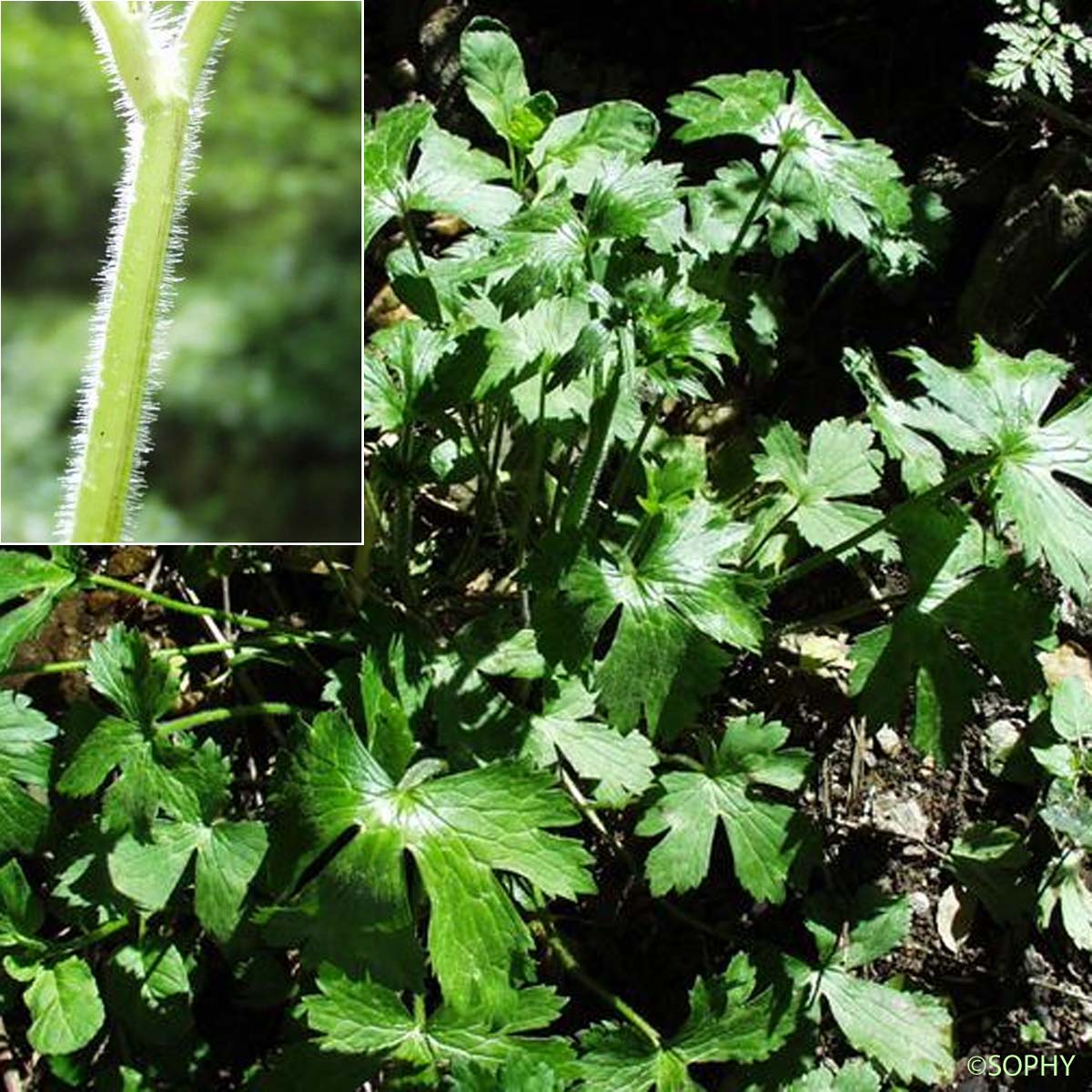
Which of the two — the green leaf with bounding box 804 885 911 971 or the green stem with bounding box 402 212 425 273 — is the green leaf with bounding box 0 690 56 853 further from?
the green leaf with bounding box 804 885 911 971

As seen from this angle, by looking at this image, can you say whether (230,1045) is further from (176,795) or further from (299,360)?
(299,360)

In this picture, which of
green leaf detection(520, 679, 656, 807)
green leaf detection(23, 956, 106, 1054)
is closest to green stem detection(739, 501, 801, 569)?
green leaf detection(520, 679, 656, 807)

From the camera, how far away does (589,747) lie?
1.80m

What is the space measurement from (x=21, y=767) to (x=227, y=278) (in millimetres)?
847

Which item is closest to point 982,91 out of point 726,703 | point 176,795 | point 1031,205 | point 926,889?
point 1031,205

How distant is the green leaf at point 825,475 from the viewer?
1.97 m

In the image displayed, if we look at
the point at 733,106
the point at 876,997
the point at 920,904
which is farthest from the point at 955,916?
the point at 733,106

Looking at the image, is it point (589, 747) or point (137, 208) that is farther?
point (589, 747)

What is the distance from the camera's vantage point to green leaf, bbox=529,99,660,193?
75.3 inches

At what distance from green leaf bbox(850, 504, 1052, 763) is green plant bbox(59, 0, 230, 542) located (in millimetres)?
918

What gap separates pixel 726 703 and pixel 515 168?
0.86m

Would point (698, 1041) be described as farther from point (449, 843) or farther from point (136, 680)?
point (136, 680)

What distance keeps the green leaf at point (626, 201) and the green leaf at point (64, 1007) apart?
3.78ft

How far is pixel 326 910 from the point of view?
59.3 inches
